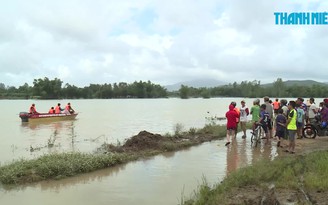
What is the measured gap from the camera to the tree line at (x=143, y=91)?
99.2m

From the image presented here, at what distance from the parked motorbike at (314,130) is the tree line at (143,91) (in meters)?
75.4

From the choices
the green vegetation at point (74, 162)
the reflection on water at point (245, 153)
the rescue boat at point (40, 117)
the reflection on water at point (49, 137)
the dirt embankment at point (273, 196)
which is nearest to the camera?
the dirt embankment at point (273, 196)

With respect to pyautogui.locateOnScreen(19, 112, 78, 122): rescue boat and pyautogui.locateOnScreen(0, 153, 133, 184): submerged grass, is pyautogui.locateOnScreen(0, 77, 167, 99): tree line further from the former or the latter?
pyautogui.locateOnScreen(0, 153, 133, 184): submerged grass

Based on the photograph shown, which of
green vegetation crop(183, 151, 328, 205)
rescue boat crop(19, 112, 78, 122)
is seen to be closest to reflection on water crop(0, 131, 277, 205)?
green vegetation crop(183, 151, 328, 205)

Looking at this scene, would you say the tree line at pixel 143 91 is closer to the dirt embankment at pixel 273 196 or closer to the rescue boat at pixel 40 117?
the rescue boat at pixel 40 117

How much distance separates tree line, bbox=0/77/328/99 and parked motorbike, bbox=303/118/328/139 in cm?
7536

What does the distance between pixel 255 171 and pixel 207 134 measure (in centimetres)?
1041

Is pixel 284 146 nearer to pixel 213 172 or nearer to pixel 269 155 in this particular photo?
pixel 269 155

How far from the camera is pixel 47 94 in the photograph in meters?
103

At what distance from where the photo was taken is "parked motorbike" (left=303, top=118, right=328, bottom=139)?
612 inches

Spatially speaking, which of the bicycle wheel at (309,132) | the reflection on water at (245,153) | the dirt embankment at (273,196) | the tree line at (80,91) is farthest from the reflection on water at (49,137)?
the tree line at (80,91)

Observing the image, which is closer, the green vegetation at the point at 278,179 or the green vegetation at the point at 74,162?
the green vegetation at the point at 278,179

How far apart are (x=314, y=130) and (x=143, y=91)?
4414 inches

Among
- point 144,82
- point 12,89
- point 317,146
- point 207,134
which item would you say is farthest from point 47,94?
point 317,146
